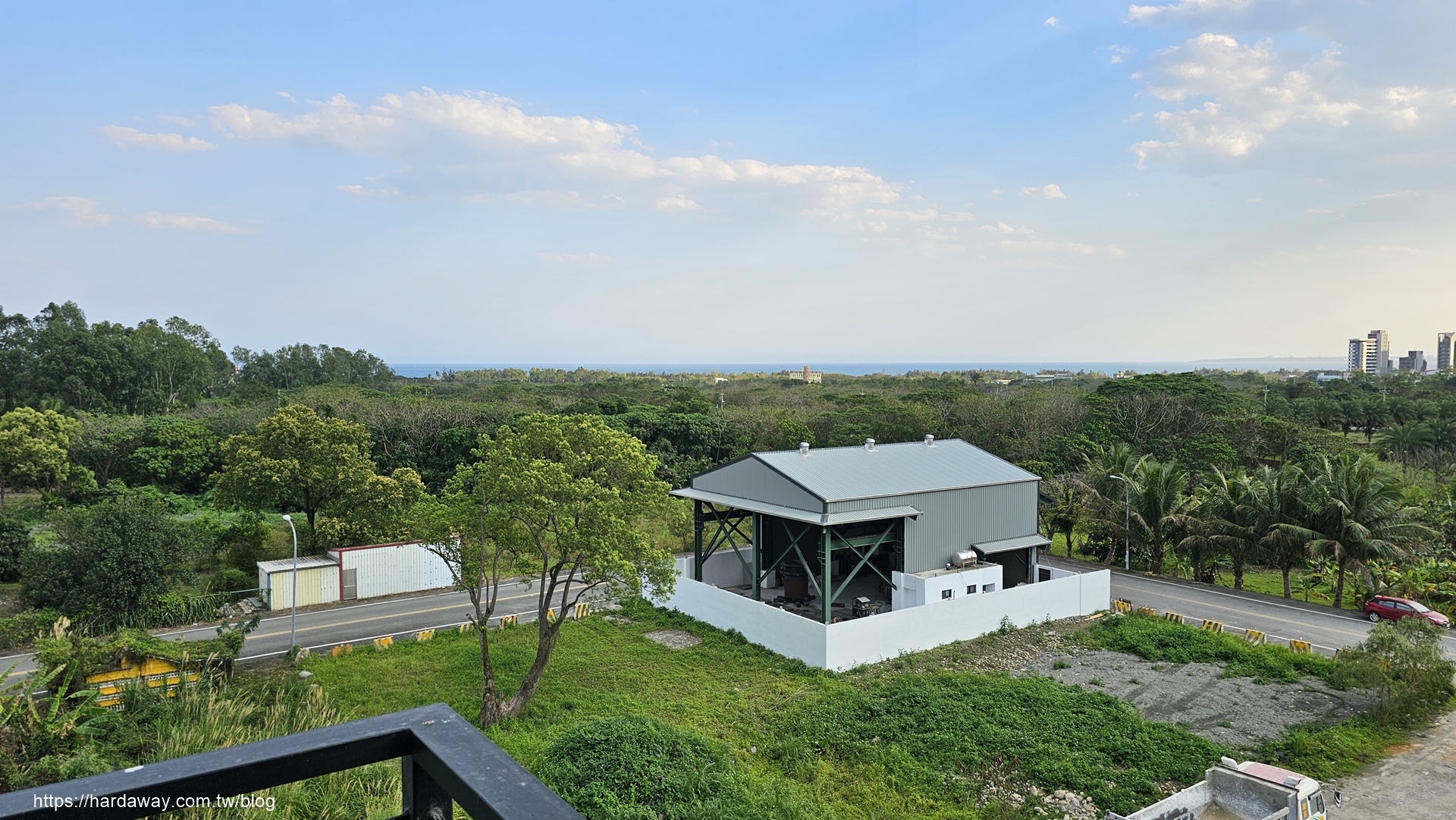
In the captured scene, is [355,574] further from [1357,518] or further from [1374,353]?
[1374,353]

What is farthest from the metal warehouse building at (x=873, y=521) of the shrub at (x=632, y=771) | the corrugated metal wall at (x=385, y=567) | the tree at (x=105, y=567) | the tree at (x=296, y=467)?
the tree at (x=105, y=567)

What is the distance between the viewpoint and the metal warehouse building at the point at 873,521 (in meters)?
20.2

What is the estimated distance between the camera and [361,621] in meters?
22.6

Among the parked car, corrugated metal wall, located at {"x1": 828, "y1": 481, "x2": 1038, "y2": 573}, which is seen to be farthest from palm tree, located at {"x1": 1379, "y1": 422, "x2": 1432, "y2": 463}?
corrugated metal wall, located at {"x1": 828, "y1": 481, "x2": 1038, "y2": 573}

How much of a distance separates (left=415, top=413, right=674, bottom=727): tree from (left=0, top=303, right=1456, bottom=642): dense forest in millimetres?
4104

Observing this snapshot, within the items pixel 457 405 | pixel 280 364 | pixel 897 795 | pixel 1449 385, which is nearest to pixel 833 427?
pixel 457 405

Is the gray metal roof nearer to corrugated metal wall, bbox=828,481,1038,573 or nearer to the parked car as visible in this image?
corrugated metal wall, bbox=828,481,1038,573

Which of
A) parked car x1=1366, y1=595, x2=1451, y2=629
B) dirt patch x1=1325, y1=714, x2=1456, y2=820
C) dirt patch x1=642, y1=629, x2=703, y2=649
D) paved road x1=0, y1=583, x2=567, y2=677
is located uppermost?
parked car x1=1366, y1=595, x2=1451, y2=629

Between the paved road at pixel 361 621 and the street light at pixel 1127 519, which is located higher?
the street light at pixel 1127 519

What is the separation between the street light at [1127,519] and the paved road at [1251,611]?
1.01m

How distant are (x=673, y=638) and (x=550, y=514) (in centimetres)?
626

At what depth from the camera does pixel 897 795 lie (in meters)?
12.0

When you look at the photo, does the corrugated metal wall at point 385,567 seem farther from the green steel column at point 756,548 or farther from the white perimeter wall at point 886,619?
the green steel column at point 756,548

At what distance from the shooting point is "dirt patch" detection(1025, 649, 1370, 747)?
1483 cm
